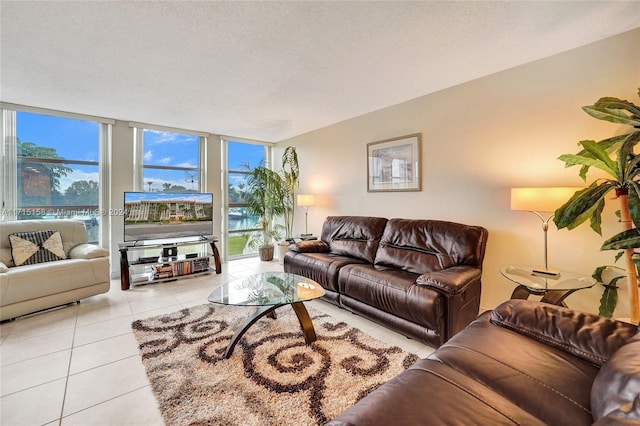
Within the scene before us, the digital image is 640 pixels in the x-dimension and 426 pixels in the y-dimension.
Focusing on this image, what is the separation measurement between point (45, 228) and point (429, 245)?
4431mm

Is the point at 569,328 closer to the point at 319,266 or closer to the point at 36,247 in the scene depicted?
the point at 319,266

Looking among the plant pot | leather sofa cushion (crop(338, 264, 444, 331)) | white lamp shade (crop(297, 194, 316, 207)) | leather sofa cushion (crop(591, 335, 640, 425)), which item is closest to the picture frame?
white lamp shade (crop(297, 194, 316, 207))

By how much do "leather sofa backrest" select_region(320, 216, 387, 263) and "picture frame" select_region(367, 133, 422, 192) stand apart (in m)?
0.52

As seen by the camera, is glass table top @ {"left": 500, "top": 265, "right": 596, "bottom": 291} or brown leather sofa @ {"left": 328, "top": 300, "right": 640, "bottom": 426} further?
glass table top @ {"left": 500, "top": 265, "right": 596, "bottom": 291}

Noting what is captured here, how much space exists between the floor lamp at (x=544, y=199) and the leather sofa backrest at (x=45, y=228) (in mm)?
4818

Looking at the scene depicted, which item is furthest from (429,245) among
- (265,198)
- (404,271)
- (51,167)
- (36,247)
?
(51,167)

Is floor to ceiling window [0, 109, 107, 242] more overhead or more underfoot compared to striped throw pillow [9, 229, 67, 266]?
Result: more overhead

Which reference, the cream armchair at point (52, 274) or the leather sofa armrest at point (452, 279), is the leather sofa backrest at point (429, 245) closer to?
the leather sofa armrest at point (452, 279)

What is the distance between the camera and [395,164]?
3.54 m

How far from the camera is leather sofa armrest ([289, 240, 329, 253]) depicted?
3.56 meters

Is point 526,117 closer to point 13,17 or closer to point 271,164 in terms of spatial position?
point 13,17

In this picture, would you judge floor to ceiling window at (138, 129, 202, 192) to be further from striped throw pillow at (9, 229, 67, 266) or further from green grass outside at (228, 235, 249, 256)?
striped throw pillow at (9, 229, 67, 266)

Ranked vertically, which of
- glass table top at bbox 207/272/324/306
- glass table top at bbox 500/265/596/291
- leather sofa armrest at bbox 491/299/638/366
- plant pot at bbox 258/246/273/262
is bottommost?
plant pot at bbox 258/246/273/262

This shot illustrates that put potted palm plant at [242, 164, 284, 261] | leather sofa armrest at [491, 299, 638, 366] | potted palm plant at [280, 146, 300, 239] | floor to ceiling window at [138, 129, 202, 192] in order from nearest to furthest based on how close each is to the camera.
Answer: leather sofa armrest at [491, 299, 638, 366], floor to ceiling window at [138, 129, 202, 192], potted palm plant at [280, 146, 300, 239], potted palm plant at [242, 164, 284, 261]
